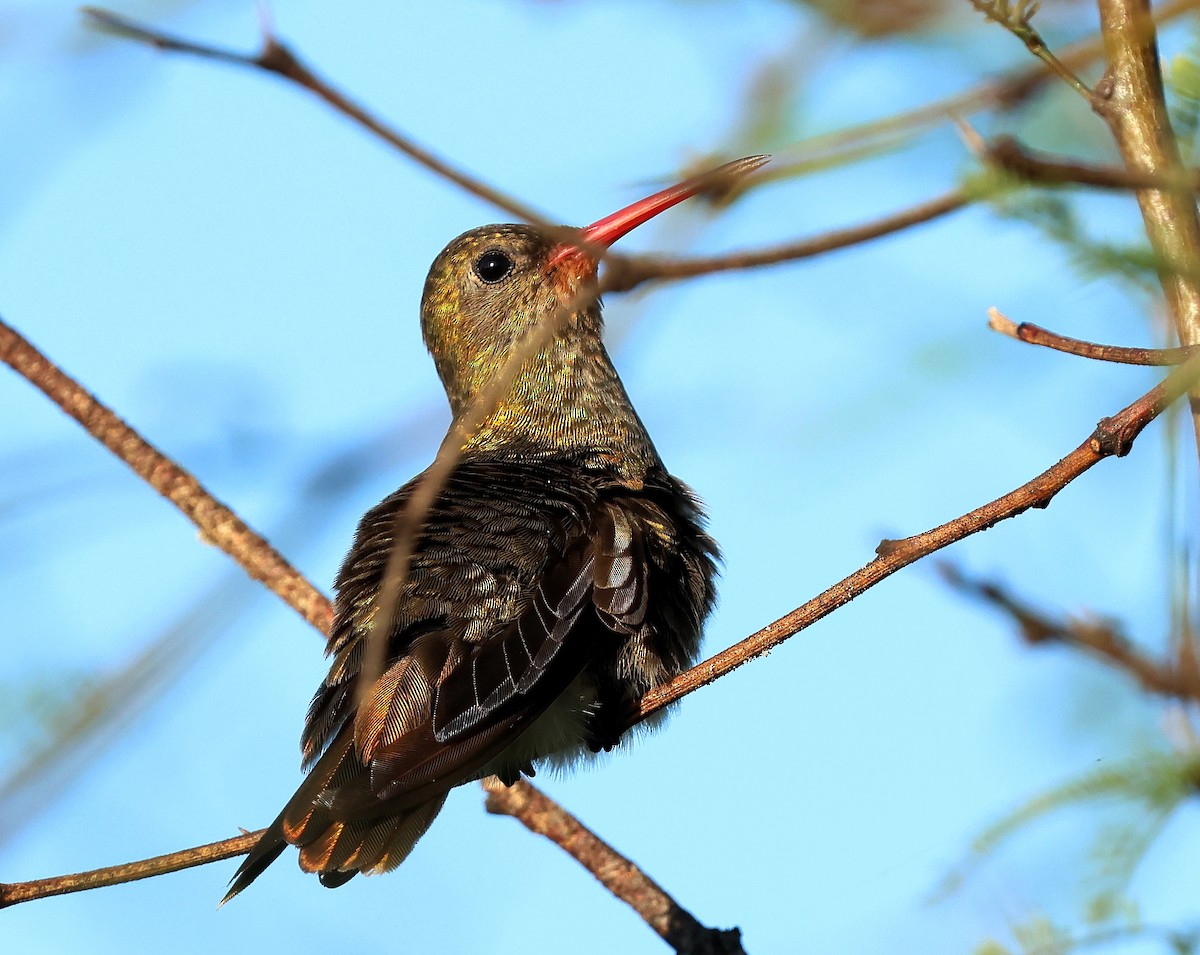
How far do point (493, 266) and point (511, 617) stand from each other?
2.58 metres

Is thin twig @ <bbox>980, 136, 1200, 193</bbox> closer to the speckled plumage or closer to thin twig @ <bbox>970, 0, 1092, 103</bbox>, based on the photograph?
thin twig @ <bbox>970, 0, 1092, 103</bbox>

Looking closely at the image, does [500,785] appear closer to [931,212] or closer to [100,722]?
[100,722]

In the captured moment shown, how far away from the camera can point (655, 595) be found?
4641 millimetres

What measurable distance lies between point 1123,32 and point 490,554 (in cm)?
263

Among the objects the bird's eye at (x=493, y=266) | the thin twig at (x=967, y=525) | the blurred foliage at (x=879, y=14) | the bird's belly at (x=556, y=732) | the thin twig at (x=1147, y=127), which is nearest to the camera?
the thin twig at (x=1147, y=127)

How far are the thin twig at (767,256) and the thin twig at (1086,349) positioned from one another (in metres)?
0.45

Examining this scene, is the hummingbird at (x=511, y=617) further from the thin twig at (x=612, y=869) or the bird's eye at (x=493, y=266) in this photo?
the bird's eye at (x=493, y=266)

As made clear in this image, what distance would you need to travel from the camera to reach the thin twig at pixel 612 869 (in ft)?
13.8

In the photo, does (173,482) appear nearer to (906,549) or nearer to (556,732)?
(556,732)

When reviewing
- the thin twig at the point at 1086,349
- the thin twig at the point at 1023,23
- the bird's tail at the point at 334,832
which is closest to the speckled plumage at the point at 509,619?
the bird's tail at the point at 334,832

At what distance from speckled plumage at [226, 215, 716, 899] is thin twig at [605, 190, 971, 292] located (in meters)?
2.19

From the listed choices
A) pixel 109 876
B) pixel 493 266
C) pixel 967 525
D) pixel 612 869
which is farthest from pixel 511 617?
pixel 493 266

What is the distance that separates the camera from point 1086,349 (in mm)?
2301

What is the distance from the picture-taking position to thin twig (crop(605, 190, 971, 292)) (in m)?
1.67
